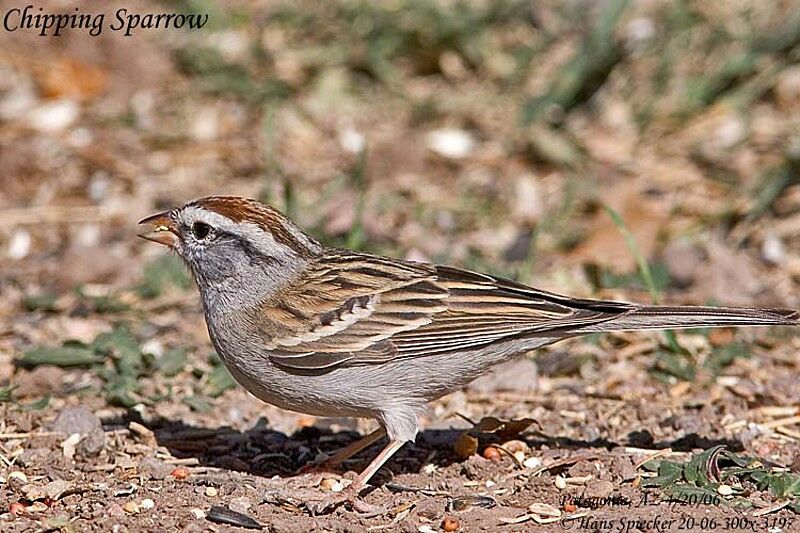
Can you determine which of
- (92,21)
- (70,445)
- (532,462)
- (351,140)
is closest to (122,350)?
(70,445)

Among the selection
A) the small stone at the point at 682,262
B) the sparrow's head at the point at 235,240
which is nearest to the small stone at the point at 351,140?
the small stone at the point at 682,262

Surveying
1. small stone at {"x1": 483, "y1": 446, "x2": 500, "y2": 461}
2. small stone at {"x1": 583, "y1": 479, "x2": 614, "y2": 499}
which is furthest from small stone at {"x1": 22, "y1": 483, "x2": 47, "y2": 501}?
small stone at {"x1": 583, "y1": 479, "x2": 614, "y2": 499}

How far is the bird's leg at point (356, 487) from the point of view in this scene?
446cm

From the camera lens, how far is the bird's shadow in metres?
4.99

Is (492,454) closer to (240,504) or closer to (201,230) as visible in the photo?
(240,504)

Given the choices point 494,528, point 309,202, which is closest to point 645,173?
point 309,202

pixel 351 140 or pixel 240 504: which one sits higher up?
pixel 351 140

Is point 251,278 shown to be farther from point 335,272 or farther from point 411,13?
point 411,13

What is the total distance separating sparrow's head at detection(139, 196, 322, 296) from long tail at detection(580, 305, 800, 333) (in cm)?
119

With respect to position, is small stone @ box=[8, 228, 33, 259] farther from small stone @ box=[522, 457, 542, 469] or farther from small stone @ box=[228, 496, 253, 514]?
small stone @ box=[522, 457, 542, 469]

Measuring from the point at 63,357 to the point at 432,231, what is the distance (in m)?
2.69

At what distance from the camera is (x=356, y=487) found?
4.59 metres

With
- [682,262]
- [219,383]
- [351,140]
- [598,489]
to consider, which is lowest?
[598,489]

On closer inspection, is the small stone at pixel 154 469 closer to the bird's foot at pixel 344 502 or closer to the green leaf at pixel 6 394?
the bird's foot at pixel 344 502
